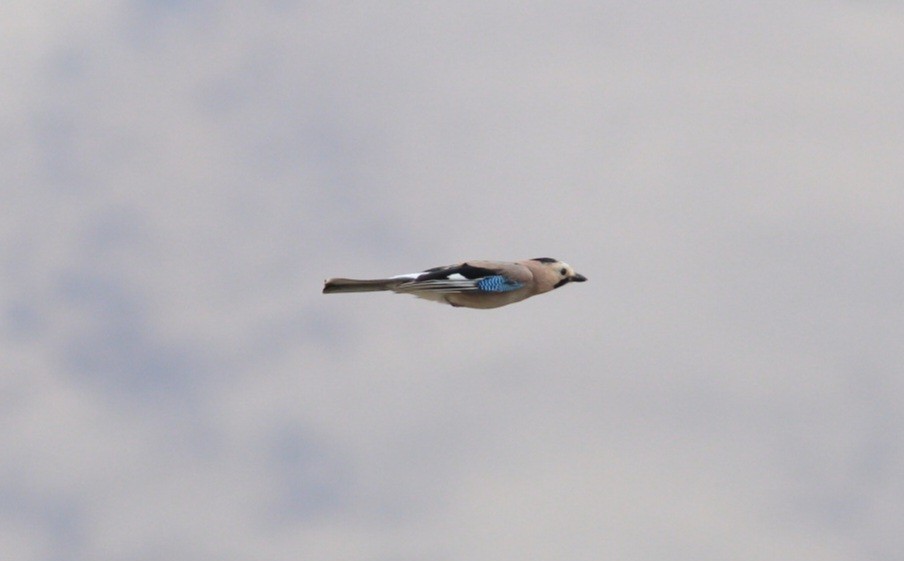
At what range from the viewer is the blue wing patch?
43.2 meters

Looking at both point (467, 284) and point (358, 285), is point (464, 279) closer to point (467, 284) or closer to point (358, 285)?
point (467, 284)

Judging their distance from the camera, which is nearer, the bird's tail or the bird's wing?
the bird's tail

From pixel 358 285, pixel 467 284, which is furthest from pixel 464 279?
pixel 358 285

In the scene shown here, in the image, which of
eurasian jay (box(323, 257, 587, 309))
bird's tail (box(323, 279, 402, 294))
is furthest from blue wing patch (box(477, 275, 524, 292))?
bird's tail (box(323, 279, 402, 294))

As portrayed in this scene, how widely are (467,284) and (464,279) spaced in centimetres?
16

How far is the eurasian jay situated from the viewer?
140 ft

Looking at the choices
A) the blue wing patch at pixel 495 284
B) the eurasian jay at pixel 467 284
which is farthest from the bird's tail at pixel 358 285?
the blue wing patch at pixel 495 284

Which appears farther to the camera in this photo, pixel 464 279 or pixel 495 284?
pixel 495 284

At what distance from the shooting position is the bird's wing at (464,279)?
→ 141 feet

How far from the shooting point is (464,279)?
43.1 meters

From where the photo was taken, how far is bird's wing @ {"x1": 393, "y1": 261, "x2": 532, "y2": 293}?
141ft

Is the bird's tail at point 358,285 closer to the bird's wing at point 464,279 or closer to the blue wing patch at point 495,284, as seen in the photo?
the bird's wing at point 464,279

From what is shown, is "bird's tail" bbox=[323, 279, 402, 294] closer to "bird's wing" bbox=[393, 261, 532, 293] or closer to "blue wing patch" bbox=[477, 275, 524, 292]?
"bird's wing" bbox=[393, 261, 532, 293]

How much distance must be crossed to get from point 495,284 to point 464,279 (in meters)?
0.90
